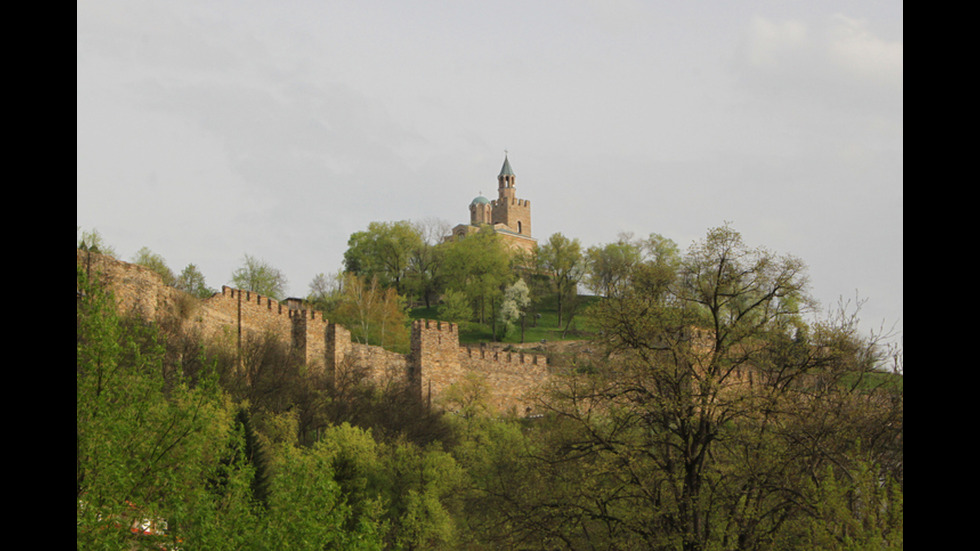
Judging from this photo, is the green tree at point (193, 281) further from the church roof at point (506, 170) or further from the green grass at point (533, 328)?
the church roof at point (506, 170)

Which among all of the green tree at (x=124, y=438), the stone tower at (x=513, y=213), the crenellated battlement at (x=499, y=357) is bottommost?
the crenellated battlement at (x=499, y=357)

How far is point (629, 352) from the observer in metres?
20.6

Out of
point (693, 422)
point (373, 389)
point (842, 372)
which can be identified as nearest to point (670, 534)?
point (693, 422)

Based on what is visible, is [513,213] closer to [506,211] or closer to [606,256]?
[506,211]

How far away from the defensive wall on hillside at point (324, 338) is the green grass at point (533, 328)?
2414 cm

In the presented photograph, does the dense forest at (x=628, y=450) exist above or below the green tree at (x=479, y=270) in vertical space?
below

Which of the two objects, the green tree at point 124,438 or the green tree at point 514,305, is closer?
the green tree at point 124,438

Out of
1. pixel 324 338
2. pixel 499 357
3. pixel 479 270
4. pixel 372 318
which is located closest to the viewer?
pixel 324 338

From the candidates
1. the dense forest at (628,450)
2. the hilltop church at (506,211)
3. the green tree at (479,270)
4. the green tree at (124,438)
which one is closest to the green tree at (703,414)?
the dense forest at (628,450)

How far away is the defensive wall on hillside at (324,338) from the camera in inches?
1266

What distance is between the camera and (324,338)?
131 feet

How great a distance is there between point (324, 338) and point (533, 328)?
123 ft

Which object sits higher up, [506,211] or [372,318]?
[506,211]

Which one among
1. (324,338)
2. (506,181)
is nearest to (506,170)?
(506,181)
